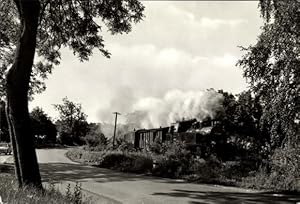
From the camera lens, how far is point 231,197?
1716 cm

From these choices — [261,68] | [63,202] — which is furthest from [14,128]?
[261,68]

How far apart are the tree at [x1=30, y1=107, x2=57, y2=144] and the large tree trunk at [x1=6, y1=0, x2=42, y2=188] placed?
95.3 meters

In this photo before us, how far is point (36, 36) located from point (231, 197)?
971cm

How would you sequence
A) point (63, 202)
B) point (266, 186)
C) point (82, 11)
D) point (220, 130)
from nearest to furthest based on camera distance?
1. point (63, 202)
2. point (82, 11)
3. point (266, 186)
4. point (220, 130)

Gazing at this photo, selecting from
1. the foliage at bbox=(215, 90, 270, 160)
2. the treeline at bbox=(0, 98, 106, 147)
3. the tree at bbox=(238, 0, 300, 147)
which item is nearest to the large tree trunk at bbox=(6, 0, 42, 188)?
the tree at bbox=(238, 0, 300, 147)

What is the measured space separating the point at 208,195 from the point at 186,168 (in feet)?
37.8

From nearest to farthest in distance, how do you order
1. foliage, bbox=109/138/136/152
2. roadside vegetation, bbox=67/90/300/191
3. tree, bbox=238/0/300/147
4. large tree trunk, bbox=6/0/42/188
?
large tree trunk, bbox=6/0/42/188 < tree, bbox=238/0/300/147 < roadside vegetation, bbox=67/90/300/191 < foliage, bbox=109/138/136/152

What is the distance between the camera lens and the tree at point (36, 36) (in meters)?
10.8

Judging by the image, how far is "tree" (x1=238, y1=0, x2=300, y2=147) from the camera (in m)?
15.6

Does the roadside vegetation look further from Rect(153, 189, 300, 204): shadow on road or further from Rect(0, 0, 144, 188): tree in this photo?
Rect(0, 0, 144, 188): tree

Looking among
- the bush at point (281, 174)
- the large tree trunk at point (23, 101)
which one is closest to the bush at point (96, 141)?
the bush at point (281, 174)

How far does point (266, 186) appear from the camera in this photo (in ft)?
70.4

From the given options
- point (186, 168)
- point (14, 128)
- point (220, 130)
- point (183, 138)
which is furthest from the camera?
point (183, 138)

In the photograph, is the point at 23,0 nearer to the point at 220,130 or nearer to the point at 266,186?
the point at 266,186
